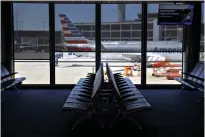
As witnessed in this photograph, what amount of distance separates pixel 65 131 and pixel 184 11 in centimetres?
613

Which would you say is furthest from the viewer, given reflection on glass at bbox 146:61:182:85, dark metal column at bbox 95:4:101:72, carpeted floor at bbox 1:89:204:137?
reflection on glass at bbox 146:61:182:85

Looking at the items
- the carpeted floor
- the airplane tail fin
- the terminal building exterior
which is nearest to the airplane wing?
the terminal building exterior

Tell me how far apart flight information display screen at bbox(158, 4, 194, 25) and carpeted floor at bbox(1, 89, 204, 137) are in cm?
246

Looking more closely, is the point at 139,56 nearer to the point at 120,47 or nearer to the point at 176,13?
the point at 120,47

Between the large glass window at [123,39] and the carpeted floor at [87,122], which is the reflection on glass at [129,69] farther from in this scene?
the carpeted floor at [87,122]

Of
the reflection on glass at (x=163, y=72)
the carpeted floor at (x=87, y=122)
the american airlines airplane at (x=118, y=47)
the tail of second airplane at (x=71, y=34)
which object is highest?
the tail of second airplane at (x=71, y=34)

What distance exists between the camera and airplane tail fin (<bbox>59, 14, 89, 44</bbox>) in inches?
393

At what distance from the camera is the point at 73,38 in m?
10.1

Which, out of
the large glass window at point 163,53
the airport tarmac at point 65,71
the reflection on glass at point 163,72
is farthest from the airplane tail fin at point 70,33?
the reflection on glass at point 163,72

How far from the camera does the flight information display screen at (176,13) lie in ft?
31.3

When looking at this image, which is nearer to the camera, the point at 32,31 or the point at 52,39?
the point at 52,39

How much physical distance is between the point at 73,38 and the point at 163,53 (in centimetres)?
289

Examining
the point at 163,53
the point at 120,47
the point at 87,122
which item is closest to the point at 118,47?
the point at 120,47

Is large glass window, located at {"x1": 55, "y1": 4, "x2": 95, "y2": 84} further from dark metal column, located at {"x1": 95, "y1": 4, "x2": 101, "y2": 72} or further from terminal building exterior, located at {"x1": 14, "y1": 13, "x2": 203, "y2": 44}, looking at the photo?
dark metal column, located at {"x1": 95, "y1": 4, "x2": 101, "y2": 72}
